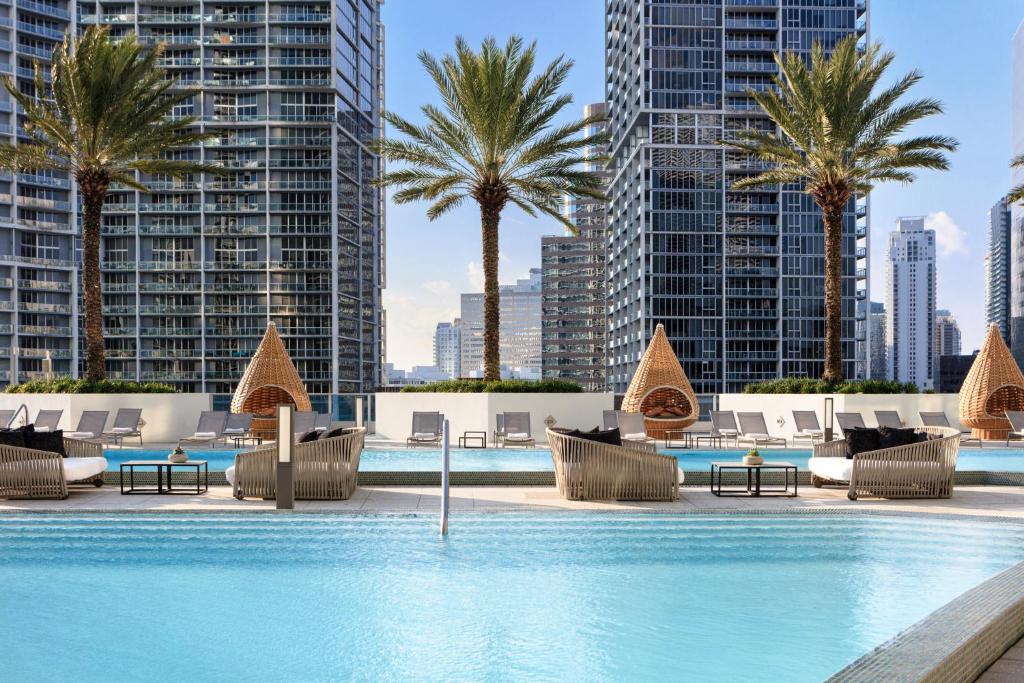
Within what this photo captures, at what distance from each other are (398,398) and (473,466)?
18.1 feet

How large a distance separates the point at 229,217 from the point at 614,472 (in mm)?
62050

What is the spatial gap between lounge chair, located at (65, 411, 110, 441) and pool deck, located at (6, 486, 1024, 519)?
21.7 feet

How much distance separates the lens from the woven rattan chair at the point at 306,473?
9.95m

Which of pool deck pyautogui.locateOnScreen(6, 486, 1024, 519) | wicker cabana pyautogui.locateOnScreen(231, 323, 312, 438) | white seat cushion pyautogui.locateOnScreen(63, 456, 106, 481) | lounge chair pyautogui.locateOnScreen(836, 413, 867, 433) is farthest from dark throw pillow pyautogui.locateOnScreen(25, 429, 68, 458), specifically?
lounge chair pyautogui.locateOnScreen(836, 413, 867, 433)

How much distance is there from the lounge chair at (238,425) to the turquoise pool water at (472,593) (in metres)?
8.46

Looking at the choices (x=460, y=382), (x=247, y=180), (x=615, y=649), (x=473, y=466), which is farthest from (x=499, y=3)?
(x=615, y=649)

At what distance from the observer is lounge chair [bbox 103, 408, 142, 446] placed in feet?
57.3

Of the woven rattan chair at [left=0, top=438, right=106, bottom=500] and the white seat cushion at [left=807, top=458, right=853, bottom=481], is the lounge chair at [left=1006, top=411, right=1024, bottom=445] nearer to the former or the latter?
the white seat cushion at [left=807, top=458, right=853, bottom=481]

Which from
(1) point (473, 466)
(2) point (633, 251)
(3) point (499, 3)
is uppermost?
(3) point (499, 3)

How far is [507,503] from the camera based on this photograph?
9844 mm

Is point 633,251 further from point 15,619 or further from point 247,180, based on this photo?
point 15,619

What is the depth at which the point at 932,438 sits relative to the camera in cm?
1087

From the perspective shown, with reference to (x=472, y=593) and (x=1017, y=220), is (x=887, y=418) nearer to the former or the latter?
(x=472, y=593)

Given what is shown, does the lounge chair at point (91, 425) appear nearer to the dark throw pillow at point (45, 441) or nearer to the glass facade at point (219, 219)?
the dark throw pillow at point (45, 441)
